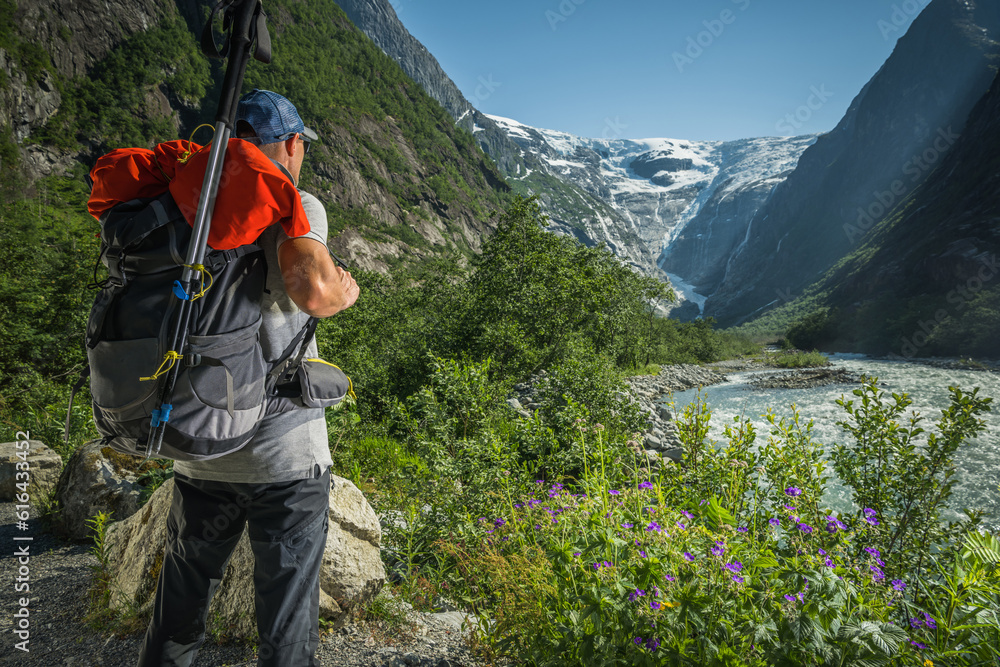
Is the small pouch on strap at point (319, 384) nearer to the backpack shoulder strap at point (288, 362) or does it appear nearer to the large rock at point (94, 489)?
the backpack shoulder strap at point (288, 362)

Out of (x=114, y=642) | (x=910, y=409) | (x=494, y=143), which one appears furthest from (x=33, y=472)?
(x=494, y=143)

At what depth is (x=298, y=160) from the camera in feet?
4.79

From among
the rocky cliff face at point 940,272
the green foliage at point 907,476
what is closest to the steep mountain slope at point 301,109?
the green foliage at point 907,476

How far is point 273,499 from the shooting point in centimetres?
135

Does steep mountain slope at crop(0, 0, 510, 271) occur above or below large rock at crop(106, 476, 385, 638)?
above

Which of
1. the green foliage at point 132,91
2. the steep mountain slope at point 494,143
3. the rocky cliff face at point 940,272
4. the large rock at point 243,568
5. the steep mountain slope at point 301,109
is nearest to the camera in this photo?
the large rock at point 243,568

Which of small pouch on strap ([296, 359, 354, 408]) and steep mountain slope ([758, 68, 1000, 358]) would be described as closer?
small pouch on strap ([296, 359, 354, 408])

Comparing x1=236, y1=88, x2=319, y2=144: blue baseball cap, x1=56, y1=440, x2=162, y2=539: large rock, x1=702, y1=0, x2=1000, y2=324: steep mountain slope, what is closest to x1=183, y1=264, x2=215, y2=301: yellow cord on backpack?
x1=236, y1=88, x2=319, y2=144: blue baseball cap

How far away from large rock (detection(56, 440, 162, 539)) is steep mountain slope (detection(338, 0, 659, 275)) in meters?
145

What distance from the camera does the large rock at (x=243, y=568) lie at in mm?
2297

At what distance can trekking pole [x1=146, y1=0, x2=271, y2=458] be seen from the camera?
1.04 m

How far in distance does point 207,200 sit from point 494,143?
201 m

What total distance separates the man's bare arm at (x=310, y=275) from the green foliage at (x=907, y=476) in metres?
3.42

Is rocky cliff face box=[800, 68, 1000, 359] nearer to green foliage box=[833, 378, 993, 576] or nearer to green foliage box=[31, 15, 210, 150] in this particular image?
green foliage box=[833, 378, 993, 576]
